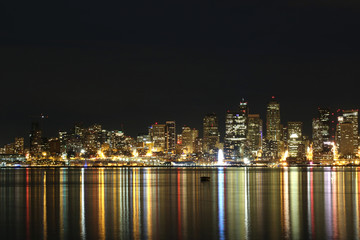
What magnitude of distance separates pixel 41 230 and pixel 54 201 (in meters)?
25.3

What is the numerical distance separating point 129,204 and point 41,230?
19933 millimetres

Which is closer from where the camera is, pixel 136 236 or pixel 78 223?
pixel 136 236

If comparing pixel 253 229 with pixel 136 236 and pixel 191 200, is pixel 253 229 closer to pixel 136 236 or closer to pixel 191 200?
pixel 136 236

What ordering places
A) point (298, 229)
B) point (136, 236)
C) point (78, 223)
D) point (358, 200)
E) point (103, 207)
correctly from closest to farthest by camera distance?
1. point (136, 236)
2. point (298, 229)
3. point (78, 223)
4. point (103, 207)
5. point (358, 200)

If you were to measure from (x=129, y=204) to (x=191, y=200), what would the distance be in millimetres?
8672

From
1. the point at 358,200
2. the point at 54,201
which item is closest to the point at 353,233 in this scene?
the point at 358,200

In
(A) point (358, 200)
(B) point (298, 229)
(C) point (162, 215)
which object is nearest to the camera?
(B) point (298, 229)

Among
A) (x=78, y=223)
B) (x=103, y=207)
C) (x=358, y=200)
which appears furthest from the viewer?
(x=358, y=200)

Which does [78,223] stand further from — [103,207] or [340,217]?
[340,217]

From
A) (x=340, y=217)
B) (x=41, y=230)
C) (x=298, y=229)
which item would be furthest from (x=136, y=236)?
(x=340, y=217)

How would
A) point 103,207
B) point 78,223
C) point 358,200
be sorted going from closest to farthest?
point 78,223 < point 103,207 < point 358,200

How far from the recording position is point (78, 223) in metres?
45.2

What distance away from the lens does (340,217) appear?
47906mm

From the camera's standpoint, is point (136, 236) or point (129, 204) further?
point (129, 204)
